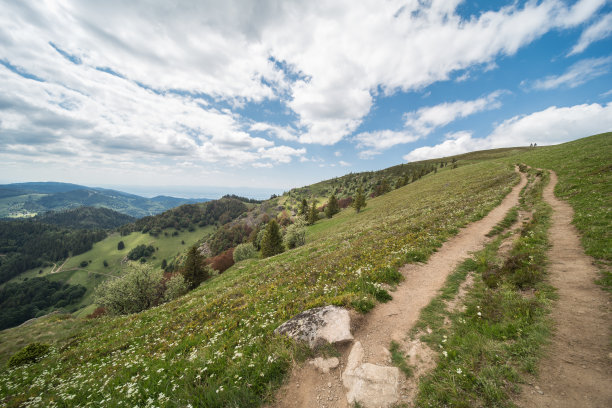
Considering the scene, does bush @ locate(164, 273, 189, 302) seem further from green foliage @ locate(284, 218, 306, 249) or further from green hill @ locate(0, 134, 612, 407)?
green foliage @ locate(284, 218, 306, 249)

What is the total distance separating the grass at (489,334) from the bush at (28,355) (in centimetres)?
2241

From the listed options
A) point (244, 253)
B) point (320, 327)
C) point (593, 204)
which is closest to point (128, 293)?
point (320, 327)

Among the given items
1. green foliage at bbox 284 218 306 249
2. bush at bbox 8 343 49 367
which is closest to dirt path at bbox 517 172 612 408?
bush at bbox 8 343 49 367

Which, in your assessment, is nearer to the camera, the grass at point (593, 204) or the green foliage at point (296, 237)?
the grass at point (593, 204)

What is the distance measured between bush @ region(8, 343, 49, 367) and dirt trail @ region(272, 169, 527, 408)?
1871cm

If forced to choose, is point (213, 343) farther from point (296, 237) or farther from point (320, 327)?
point (296, 237)

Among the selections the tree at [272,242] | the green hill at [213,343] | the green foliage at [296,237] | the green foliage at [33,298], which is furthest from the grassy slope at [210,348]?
the green foliage at [33,298]

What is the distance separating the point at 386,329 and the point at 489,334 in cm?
301

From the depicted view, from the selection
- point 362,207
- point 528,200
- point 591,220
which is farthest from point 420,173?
point 591,220

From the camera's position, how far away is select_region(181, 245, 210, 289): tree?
48.0 meters

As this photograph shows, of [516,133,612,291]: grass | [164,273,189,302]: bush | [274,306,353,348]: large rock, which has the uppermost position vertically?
[516,133,612,291]: grass

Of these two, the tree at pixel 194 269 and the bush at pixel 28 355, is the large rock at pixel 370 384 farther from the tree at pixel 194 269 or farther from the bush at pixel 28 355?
the tree at pixel 194 269

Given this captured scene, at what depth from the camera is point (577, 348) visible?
17.8ft

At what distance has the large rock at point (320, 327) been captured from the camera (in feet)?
23.5
